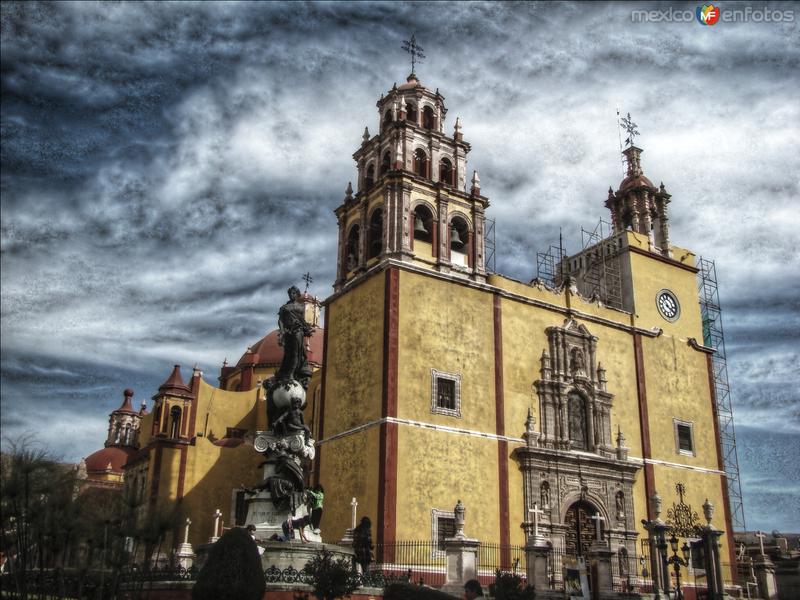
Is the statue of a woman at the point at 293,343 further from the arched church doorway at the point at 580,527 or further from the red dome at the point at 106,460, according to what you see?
the red dome at the point at 106,460

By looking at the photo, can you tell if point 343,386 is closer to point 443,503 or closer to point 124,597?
point 443,503

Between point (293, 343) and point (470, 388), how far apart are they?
8997 millimetres

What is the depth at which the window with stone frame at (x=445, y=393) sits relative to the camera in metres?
25.4

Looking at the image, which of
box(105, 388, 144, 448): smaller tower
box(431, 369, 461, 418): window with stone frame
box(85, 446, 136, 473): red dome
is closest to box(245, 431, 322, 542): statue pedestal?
box(431, 369, 461, 418): window with stone frame

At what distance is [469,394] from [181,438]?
13641 mm

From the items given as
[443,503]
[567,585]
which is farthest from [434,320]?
[567,585]

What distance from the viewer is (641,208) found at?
36.1 meters

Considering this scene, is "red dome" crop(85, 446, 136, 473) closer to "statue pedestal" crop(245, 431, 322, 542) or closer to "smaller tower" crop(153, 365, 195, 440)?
"smaller tower" crop(153, 365, 195, 440)

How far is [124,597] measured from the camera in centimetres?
1385

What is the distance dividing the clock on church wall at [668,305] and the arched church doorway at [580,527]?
960 cm

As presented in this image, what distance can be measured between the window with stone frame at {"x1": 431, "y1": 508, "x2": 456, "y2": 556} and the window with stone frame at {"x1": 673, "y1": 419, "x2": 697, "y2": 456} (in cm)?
1113

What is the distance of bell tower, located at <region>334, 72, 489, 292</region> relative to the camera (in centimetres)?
2770

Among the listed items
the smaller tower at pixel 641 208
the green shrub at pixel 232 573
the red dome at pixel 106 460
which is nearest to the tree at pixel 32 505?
the green shrub at pixel 232 573

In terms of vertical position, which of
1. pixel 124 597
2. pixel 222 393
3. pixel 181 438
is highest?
pixel 222 393
